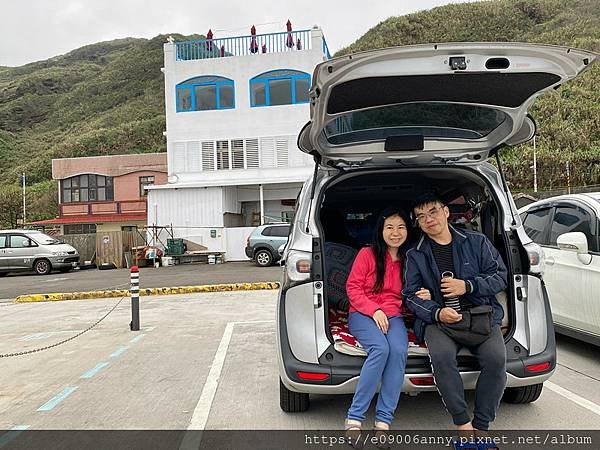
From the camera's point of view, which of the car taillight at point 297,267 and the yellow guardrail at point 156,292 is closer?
the car taillight at point 297,267

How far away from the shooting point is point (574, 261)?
226 inches

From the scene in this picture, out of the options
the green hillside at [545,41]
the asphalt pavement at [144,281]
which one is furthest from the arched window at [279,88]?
the green hillside at [545,41]

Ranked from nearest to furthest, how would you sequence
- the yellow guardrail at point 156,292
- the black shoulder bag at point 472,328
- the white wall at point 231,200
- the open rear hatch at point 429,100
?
1. the open rear hatch at point 429,100
2. the black shoulder bag at point 472,328
3. the yellow guardrail at point 156,292
4. the white wall at point 231,200

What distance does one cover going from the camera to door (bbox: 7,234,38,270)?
74.3 feet

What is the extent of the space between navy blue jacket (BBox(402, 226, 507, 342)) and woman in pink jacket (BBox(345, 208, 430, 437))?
0.30 feet

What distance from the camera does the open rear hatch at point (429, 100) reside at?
3.34 metres

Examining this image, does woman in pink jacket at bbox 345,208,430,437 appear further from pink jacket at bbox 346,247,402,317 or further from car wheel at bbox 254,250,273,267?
car wheel at bbox 254,250,273,267

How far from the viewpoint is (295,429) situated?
406cm

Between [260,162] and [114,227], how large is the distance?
15090 millimetres

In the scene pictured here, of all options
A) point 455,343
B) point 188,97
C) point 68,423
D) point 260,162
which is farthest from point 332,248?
point 188,97

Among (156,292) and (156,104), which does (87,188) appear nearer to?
(156,292)

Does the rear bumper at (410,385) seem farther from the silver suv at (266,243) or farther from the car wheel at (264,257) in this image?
the car wheel at (264,257)

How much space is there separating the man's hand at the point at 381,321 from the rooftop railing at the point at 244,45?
79.1 feet

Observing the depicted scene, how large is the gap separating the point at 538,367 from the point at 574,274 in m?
2.33
